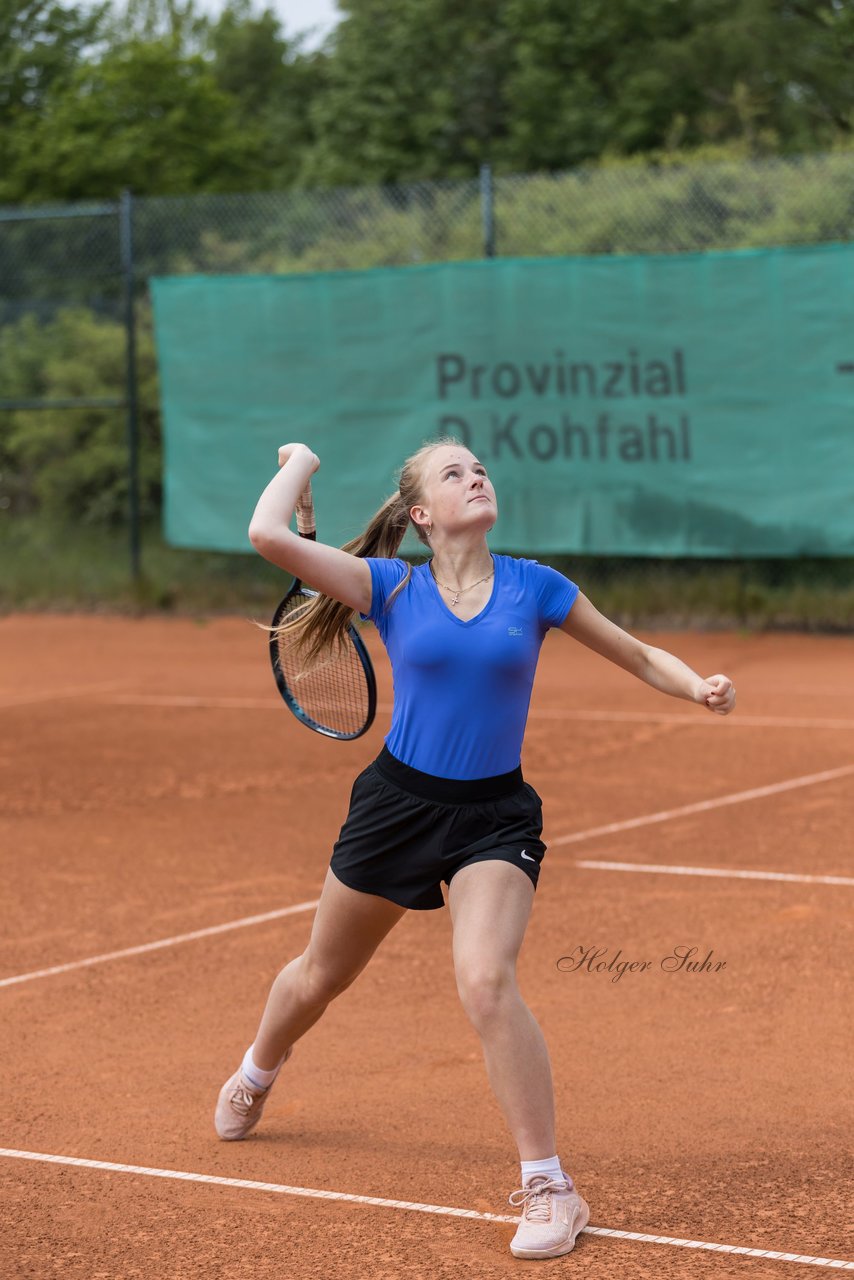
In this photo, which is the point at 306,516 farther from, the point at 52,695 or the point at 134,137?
the point at 134,137

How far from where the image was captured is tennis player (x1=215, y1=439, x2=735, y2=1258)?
351 cm

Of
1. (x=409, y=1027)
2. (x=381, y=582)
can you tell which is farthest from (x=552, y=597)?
(x=409, y=1027)

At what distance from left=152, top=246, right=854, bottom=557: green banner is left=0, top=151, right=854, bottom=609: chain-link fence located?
0.77 meters

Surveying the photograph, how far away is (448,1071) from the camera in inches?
180

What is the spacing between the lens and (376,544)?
3980 millimetres

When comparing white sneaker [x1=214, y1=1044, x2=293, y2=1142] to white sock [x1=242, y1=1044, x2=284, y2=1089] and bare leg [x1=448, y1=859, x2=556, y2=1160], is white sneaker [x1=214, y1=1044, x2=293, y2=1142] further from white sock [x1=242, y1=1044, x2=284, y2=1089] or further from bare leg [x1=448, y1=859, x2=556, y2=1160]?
bare leg [x1=448, y1=859, x2=556, y2=1160]

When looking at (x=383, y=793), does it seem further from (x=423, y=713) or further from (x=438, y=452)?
(x=438, y=452)

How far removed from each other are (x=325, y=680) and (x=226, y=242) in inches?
486

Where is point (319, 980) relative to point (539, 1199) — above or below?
above

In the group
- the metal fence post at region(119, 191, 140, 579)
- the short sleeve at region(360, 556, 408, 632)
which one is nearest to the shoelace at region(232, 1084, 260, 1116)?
the short sleeve at region(360, 556, 408, 632)

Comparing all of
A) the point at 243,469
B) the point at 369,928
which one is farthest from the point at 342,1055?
the point at 243,469

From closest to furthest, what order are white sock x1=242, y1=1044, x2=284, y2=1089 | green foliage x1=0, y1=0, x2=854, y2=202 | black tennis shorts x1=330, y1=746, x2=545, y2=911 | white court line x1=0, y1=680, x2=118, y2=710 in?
black tennis shorts x1=330, y1=746, x2=545, y2=911 → white sock x1=242, y1=1044, x2=284, y2=1089 → white court line x1=0, y1=680, x2=118, y2=710 → green foliage x1=0, y1=0, x2=854, y2=202

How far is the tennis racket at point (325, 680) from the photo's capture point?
420cm

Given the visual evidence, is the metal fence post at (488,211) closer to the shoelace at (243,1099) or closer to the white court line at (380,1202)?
the shoelace at (243,1099)
